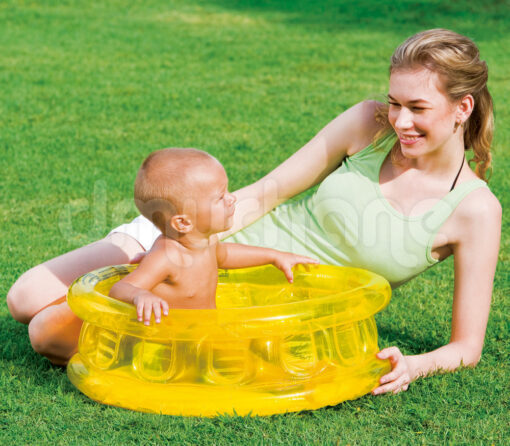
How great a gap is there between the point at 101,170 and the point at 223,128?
1.75 meters

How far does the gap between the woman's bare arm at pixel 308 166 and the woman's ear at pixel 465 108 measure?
18.2 inches

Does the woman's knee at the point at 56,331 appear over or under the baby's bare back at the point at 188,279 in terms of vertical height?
under

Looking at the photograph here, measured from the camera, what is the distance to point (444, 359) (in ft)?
11.0

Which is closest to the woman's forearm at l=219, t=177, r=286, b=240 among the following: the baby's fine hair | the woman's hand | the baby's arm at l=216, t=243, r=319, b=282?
the baby's arm at l=216, t=243, r=319, b=282

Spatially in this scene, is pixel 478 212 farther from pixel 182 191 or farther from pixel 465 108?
pixel 182 191

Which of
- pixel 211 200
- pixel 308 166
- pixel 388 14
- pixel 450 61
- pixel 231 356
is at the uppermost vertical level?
pixel 450 61

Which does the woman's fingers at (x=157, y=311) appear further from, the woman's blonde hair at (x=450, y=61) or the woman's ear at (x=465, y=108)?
the woman's ear at (x=465, y=108)

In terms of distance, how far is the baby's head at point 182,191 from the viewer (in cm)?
304

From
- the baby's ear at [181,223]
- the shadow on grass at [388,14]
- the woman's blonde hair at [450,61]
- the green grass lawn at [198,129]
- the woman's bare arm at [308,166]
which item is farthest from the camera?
the shadow on grass at [388,14]

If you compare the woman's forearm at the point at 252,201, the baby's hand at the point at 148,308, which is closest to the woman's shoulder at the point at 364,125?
the woman's forearm at the point at 252,201

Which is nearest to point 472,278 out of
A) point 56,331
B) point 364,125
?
point 364,125

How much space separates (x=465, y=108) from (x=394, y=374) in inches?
45.6

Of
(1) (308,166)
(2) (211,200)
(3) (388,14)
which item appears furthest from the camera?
(3) (388,14)

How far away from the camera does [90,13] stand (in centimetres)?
1531
